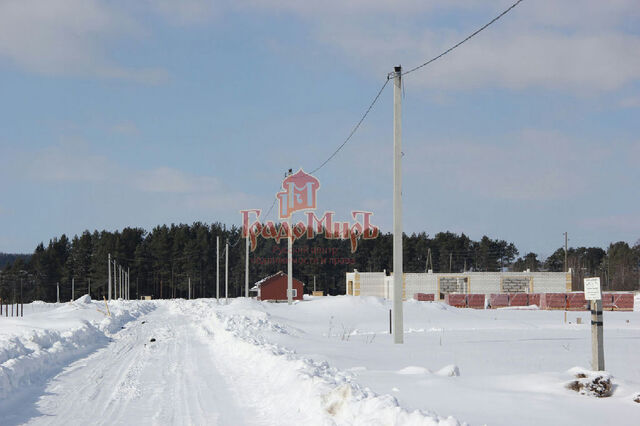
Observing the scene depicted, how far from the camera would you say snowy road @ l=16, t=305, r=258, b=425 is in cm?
889

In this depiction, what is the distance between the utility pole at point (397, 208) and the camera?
19031 mm

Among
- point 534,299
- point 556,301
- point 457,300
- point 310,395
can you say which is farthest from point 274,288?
point 310,395

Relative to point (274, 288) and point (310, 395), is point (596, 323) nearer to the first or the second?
point (310, 395)

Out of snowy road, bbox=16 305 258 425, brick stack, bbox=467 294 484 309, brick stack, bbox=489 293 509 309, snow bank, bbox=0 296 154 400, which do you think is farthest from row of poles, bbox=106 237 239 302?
snowy road, bbox=16 305 258 425

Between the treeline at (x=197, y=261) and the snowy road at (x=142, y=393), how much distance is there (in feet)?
329

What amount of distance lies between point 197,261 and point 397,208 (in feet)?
362

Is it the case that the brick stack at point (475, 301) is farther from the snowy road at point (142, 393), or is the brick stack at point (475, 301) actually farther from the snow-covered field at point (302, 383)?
the snowy road at point (142, 393)

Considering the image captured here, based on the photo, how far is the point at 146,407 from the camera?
9.63 meters

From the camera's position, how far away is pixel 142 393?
35.8ft

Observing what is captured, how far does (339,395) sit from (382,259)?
124 m

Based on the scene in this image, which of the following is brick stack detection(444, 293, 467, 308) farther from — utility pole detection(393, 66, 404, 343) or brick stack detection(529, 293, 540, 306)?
utility pole detection(393, 66, 404, 343)

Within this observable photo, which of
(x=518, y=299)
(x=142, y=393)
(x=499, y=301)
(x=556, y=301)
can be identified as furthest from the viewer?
(x=499, y=301)

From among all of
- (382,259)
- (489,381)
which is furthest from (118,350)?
(382,259)

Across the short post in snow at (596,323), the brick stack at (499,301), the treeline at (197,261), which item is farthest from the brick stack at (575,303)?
the treeline at (197,261)
